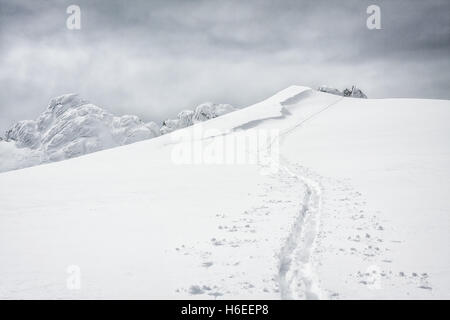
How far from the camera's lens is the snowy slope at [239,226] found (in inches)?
285

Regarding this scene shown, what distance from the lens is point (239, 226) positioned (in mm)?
11062

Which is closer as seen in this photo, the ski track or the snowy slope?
the ski track

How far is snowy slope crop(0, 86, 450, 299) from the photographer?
725 centimetres

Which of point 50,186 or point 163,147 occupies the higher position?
point 163,147

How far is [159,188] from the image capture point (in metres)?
17.7

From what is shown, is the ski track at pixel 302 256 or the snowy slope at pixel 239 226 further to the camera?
the snowy slope at pixel 239 226

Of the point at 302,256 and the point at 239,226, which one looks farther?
the point at 239,226

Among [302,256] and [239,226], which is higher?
[239,226]

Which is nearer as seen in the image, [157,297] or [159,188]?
[157,297]
